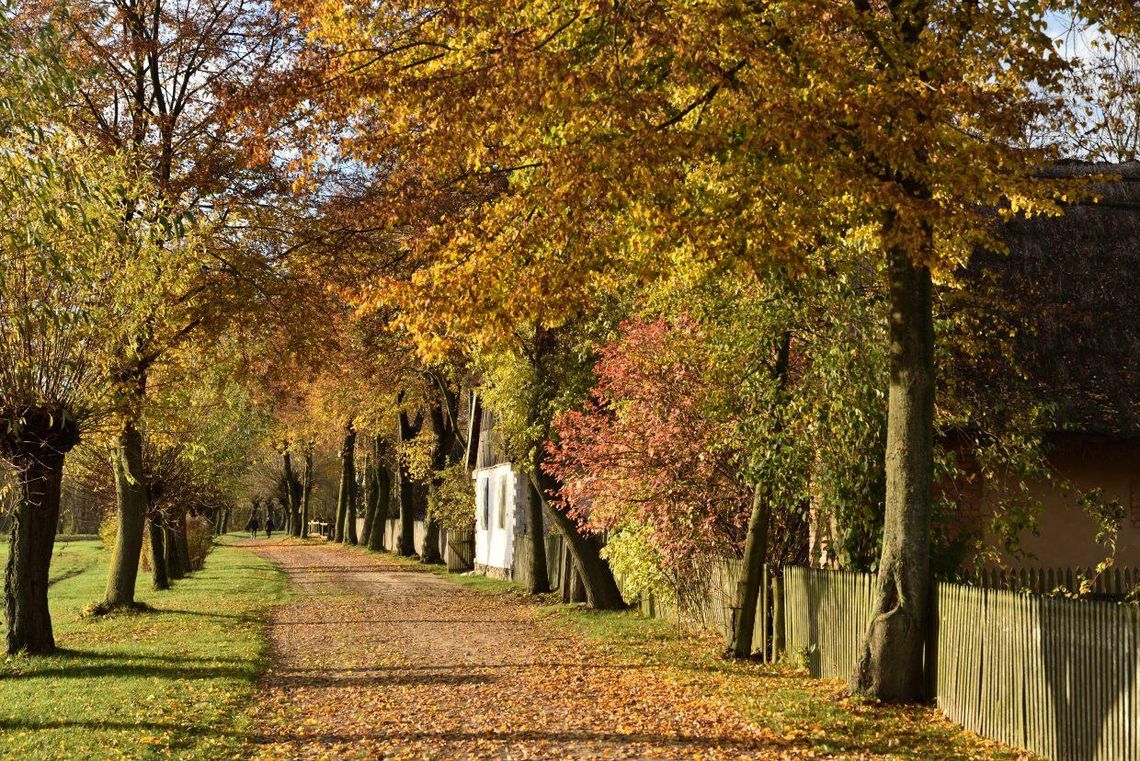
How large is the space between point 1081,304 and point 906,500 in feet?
27.1

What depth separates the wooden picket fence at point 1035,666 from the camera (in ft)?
27.0

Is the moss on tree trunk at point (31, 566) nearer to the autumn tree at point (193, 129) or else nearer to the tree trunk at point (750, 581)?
the autumn tree at point (193, 129)

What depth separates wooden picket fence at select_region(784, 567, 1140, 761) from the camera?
8.23 meters

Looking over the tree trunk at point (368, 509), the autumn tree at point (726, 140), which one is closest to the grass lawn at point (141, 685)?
the autumn tree at point (726, 140)

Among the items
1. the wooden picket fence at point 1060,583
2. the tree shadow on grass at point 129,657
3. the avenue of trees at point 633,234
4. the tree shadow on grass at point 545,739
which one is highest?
the avenue of trees at point 633,234

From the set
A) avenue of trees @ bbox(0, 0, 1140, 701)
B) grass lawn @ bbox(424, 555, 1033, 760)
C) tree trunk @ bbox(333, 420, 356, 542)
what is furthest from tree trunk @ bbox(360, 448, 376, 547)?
grass lawn @ bbox(424, 555, 1033, 760)

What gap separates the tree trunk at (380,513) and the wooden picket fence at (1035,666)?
132 feet

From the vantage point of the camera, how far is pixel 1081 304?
17703 mm

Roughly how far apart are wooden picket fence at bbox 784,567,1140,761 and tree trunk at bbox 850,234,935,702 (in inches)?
10.8

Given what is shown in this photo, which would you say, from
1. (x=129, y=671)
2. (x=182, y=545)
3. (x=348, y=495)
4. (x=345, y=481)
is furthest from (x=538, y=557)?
(x=348, y=495)

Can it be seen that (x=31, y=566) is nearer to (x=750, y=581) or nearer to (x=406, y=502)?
(x=750, y=581)

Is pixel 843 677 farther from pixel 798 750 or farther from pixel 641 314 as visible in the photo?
pixel 641 314

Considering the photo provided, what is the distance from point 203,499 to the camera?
3766cm

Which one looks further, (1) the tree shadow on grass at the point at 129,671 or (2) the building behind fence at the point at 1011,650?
(1) the tree shadow on grass at the point at 129,671
